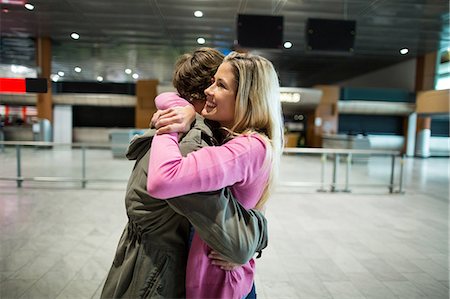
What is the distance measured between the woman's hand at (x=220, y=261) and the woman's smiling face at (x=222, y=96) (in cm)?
39

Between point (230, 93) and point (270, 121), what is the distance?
5.7 inches

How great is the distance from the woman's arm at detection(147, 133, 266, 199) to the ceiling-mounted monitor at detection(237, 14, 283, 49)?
419 cm

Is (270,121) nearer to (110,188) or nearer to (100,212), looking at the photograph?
(100,212)

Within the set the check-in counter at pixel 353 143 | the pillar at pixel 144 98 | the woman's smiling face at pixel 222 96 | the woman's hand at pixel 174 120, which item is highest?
the pillar at pixel 144 98

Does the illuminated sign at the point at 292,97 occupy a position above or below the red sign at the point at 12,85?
above

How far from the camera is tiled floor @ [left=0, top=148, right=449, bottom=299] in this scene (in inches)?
98.0

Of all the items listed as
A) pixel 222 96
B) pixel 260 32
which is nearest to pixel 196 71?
pixel 222 96

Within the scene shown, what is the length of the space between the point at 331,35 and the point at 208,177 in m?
4.90

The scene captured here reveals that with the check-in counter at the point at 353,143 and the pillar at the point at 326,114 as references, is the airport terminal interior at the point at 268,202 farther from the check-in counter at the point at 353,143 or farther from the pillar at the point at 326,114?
the pillar at the point at 326,114

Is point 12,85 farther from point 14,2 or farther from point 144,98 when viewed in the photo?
point 144,98

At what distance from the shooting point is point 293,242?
3.47 metres

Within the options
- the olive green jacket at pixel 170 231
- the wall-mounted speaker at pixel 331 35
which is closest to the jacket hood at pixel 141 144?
the olive green jacket at pixel 170 231

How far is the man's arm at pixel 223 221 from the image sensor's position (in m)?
0.81

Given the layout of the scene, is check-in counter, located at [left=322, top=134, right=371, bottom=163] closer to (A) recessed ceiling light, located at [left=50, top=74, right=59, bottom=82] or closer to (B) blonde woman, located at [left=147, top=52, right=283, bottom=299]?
(A) recessed ceiling light, located at [left=50, top=74, right=59, bottom=82]
